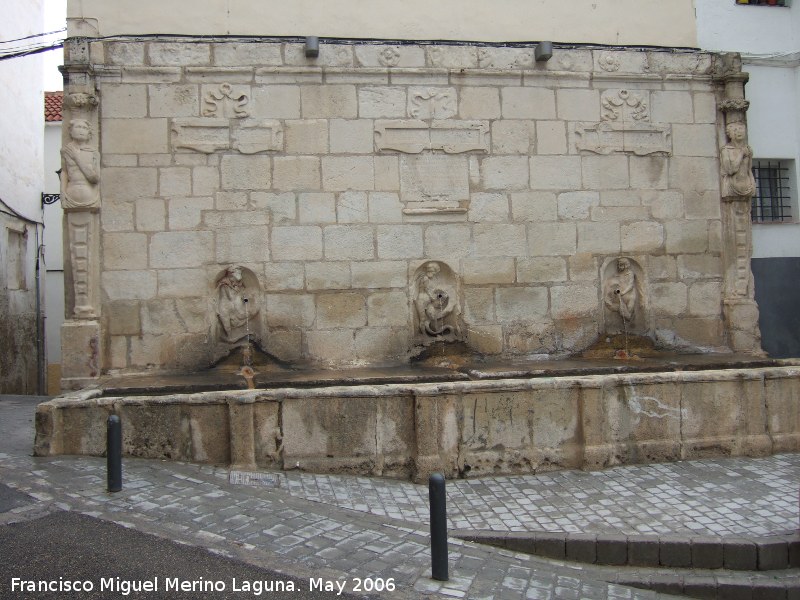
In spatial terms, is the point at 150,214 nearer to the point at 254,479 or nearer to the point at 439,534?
the point at 254,479

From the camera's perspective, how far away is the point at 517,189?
8.71 metres

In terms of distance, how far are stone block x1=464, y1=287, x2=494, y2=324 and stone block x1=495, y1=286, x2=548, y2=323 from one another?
133 mm

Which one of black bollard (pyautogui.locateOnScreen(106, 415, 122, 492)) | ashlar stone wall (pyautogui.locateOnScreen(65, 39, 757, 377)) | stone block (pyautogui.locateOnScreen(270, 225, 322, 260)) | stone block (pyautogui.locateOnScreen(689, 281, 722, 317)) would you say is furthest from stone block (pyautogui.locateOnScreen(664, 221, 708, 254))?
black bollard (pyautogui.locateOnScreen(106, 415, 122, 492))

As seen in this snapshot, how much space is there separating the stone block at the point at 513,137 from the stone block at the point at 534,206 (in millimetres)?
566

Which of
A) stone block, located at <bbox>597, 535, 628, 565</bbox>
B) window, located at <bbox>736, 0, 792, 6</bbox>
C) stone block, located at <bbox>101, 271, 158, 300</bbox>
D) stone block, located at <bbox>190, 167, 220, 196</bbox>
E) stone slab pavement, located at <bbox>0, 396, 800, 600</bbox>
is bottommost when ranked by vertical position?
stone block, located at <bbox>597, 535, 628, 565</bbox>

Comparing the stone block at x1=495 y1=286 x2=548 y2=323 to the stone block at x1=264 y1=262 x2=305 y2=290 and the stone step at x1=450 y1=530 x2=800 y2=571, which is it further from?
the stone step at x1=450 y1=530 x2=800 y2=571

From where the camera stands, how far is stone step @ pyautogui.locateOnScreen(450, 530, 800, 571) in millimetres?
4395

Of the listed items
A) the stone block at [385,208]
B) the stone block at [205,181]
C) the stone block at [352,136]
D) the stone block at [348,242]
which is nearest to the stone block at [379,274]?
the stone block at [348,242]

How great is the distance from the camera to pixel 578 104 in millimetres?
8891

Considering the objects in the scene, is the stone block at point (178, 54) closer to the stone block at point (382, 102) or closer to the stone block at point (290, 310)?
the stone block at point (382, 102)

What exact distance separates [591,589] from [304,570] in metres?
1.70

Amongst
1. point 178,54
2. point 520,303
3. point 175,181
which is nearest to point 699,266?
point 520,303

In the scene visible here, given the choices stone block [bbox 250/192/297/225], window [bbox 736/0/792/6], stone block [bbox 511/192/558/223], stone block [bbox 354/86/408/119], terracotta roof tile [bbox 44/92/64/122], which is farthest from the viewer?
terracotta roof tile [bbox 44/92/64/122]

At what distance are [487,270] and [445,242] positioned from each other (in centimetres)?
66
